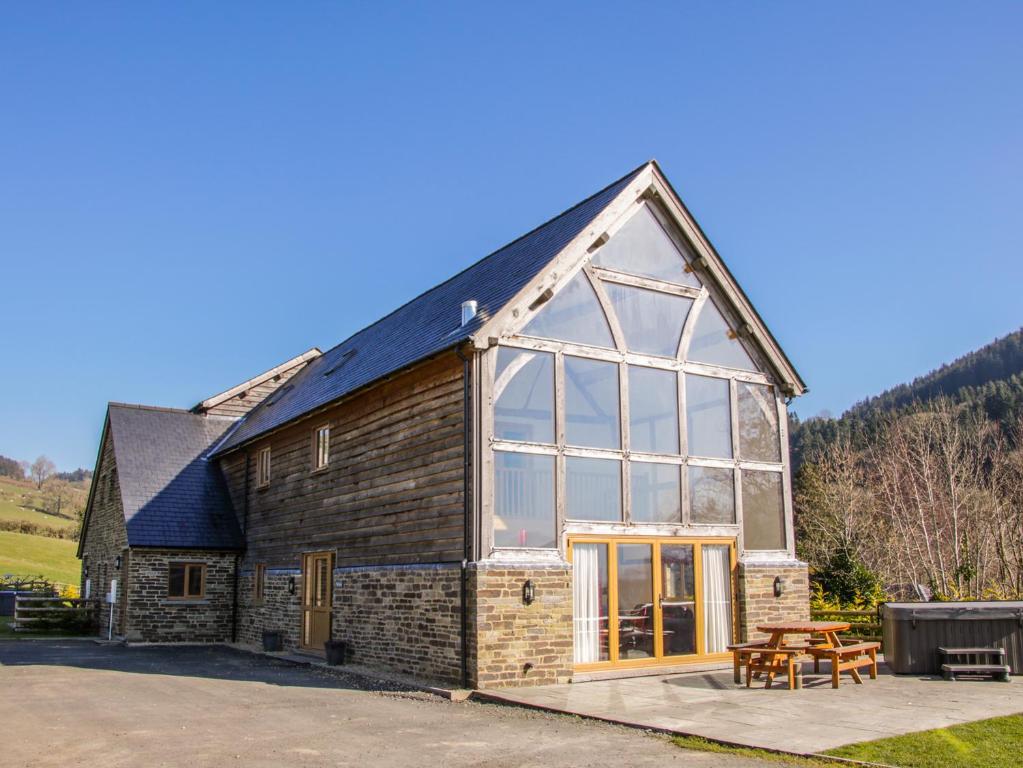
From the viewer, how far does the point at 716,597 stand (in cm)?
1554

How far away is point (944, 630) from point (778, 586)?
3.39 meters

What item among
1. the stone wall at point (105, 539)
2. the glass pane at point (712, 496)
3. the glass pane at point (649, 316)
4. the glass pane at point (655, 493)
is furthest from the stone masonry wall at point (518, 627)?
the stone wall at point (105, 539)

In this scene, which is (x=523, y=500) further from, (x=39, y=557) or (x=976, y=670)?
(x=39, y=557)

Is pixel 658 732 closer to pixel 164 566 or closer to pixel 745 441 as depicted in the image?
pixel 745 441

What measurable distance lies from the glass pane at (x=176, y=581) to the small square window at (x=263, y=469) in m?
3.10

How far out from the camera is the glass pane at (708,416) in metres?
15.9

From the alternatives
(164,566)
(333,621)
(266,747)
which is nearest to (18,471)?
(164,566)

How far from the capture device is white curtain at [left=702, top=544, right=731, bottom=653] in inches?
604

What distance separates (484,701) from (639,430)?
532 cm

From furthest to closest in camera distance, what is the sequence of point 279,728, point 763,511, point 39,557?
point 39,557
point 763,511
point 279,728

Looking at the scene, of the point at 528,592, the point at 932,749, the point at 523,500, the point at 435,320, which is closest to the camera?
the point at 932,749

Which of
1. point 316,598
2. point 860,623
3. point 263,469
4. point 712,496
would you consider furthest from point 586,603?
point 263,469

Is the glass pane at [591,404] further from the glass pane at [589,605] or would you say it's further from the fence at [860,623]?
the fence at [860,623]

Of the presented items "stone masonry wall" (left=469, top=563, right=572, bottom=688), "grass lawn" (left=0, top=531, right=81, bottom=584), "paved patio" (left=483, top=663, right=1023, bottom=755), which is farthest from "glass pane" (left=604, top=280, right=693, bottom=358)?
"grass lawn" (left=0, top=531, right=81, bottom=584)
